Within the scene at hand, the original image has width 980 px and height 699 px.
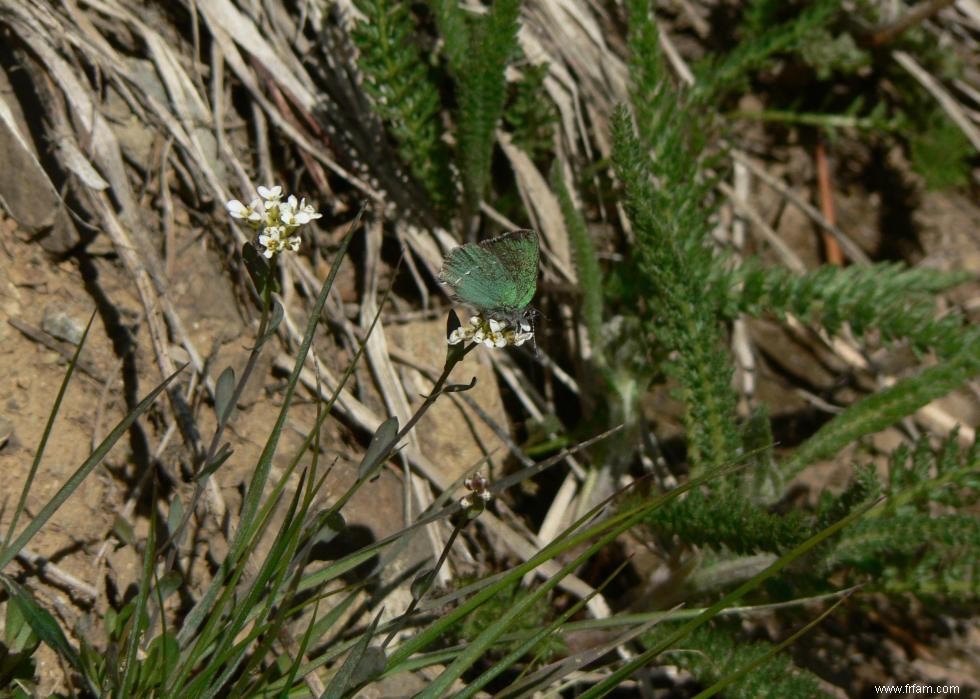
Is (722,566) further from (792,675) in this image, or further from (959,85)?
(959,85)

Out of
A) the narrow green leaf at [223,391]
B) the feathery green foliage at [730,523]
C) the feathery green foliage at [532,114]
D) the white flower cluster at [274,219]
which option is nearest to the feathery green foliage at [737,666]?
the feathery green foliage at [730,523]

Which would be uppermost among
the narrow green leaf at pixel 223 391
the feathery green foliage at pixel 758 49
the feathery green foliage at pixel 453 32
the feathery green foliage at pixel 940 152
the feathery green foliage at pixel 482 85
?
the feathery green foliage at pixel 453 32

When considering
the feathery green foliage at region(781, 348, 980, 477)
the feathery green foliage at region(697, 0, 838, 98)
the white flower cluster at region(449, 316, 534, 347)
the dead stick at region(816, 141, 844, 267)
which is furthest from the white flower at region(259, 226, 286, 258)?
the dead stick at region(816, 141, 844, 267)

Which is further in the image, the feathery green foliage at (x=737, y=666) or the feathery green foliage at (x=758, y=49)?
the feathery green foliage at (x=758, y=49)

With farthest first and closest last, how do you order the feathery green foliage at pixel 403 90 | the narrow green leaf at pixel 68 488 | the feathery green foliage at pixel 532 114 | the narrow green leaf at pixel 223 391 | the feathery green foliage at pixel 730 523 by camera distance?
1. the feathery green foliage at pixel 532 114
2. the feathery green foliage at pixel 403 90
3. the feathery green foliage at pixel 730 523
4. the narrow green leaf at pixel 223 391
5. the narrow green leaf at pixel 68 488

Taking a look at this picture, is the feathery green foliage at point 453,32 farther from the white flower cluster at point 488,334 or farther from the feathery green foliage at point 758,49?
the white flower cluster at point 488,334

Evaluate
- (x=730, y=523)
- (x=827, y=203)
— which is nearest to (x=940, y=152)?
(x=827, y=203)
